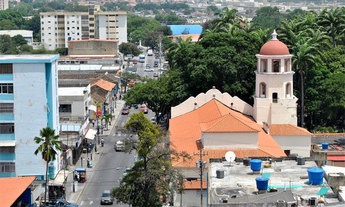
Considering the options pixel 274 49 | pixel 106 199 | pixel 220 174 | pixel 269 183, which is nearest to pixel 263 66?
pixel 274 49

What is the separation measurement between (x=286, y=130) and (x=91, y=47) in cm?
10799

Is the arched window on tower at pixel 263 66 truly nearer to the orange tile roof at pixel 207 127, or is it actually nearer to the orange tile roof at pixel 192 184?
the orange tile roof at pixel 207 127

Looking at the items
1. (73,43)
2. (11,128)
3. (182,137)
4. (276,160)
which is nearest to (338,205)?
(276,160)

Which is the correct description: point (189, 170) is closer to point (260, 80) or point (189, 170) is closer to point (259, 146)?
point (259, 146)

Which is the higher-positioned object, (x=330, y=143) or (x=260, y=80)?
(x=260, y=80)

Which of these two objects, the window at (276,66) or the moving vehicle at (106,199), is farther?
the window at (276,66)

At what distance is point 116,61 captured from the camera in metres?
168

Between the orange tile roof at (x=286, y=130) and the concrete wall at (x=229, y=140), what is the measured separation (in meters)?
7.76

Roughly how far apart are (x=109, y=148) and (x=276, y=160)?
38704 millimetres

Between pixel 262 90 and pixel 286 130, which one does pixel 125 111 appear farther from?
pixel 286 130

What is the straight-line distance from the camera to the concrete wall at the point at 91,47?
18062cm

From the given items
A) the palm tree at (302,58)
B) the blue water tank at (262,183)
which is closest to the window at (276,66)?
the palm tree at (302,58)

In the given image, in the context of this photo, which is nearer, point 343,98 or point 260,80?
point 260,80

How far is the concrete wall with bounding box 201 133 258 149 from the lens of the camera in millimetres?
70500
